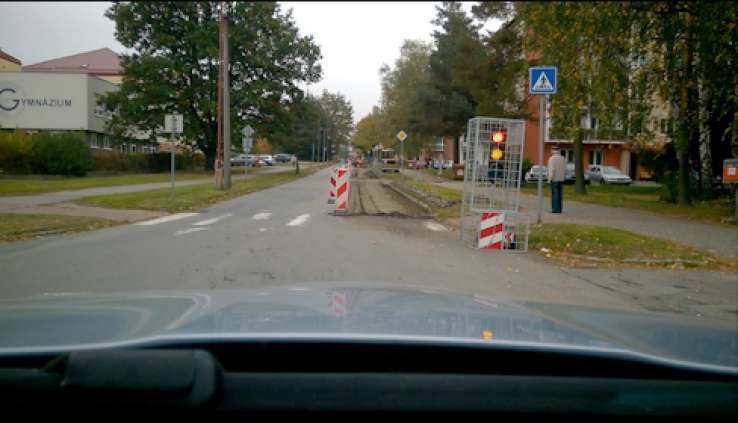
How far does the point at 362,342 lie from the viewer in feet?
7.30

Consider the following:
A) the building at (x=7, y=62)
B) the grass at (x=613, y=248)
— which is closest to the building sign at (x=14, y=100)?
the building at (x=7, y=62)

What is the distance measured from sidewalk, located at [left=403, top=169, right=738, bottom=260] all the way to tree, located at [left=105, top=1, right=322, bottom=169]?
3123cm

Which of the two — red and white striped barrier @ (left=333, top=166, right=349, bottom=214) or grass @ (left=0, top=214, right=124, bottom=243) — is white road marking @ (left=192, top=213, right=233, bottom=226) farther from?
red and white striped barrier @ (left=333, top=166, right=349, bottom=214)

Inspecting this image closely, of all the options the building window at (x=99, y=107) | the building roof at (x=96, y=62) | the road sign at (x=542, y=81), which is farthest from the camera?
the building roof at (x=96, y=62)

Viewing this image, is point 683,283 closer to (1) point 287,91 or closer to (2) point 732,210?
(2) point 732,210

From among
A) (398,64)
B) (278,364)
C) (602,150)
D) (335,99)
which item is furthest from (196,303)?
(335,99)

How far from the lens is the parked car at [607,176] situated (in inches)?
1736

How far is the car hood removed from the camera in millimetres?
2307

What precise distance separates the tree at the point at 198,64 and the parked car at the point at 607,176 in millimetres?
24094

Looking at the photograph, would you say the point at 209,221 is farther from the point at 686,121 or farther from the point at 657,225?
the point at 686,121

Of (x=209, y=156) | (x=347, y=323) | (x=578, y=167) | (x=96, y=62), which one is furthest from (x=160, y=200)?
(x=96, y=62)

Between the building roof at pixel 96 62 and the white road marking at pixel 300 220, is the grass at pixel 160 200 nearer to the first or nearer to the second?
the white road marking at pixel 300 220

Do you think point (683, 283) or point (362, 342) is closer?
point (362, 342)

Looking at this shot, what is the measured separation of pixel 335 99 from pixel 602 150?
81684 mm
